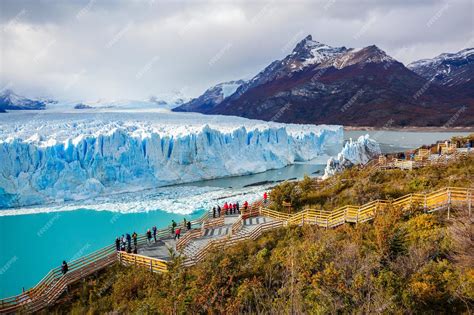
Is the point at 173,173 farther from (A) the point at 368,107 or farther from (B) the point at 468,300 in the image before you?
(A) the point at 368,107

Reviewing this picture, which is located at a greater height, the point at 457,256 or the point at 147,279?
the point at 457,256

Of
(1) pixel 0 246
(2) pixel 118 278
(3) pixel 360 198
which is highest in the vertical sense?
(3) pixel 360 198

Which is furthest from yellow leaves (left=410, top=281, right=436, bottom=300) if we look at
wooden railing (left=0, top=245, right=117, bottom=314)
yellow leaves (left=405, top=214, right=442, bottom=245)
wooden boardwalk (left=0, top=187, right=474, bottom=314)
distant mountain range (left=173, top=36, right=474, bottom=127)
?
distant mountain range (left=173, top=36, right=474, bottom=127)

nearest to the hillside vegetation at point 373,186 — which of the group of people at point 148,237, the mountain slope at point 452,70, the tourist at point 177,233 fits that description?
the group of people at point 148,237

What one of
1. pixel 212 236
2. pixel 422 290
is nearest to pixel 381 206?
pixel 422 290

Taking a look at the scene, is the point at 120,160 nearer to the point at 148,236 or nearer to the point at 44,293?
the point at 148,236

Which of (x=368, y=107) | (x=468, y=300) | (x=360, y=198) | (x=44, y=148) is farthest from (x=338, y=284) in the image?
(x=368, y=107)
